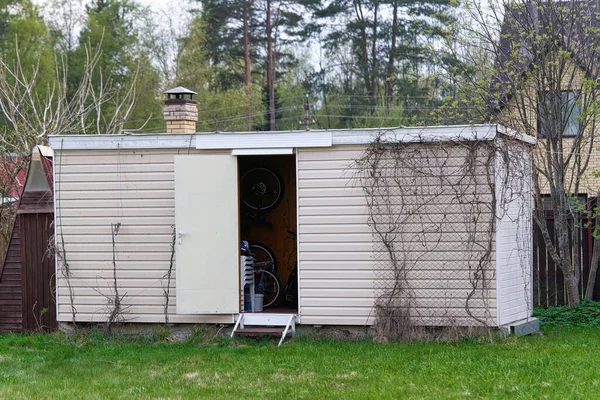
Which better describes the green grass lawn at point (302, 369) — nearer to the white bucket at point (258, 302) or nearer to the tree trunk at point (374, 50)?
the white bucket at point (258, 302)

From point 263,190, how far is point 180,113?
1.50m

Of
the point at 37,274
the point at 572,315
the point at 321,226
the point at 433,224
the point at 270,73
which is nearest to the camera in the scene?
the point at 433,224

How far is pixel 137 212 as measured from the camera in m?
9.55

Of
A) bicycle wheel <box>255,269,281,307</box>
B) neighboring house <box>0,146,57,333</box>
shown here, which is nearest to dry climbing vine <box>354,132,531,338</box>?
bicycle wheel <box>255,269,281,307</box>

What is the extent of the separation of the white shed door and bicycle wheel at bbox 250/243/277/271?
1.53 meters

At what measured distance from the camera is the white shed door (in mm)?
9195

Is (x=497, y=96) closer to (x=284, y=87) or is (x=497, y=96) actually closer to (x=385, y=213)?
(x=385, y=213)

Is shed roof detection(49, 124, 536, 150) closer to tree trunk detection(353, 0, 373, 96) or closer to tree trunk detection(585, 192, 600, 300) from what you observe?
tree trunk detection(585, 192, 600, 300)

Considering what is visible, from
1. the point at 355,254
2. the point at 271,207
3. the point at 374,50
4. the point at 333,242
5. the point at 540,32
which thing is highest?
the point at 374,50

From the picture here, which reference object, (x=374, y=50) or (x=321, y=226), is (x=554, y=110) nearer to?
(x=321, y=226)

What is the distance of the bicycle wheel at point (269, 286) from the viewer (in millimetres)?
10352

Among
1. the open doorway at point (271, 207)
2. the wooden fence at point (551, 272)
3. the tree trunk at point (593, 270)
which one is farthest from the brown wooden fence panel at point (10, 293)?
the tree trunk at point (593, 270)

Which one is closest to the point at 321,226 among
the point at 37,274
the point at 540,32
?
the point at 37,274

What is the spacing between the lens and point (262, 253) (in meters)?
10.9
